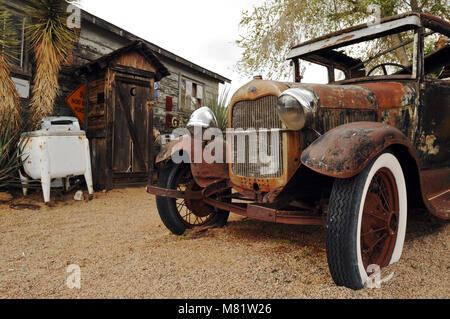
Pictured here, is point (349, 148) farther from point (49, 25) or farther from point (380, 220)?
point (49, 25)

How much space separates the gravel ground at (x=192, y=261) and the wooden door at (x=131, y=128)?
238 centimetres

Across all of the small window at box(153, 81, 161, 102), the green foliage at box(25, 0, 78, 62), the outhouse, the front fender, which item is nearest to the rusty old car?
the front fender

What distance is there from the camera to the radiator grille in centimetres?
218

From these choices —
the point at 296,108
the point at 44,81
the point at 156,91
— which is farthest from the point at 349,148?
the point at 156,91

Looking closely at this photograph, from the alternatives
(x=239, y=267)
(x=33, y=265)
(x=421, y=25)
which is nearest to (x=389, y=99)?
(x=421, y=25)

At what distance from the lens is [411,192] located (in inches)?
90.7

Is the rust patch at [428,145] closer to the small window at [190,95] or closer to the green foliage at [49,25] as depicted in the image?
the green foliage at [49,25]

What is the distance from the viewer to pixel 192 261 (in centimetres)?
214

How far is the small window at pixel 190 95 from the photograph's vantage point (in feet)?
32.5

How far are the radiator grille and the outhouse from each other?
3.79 meters

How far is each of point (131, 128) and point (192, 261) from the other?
430 cm

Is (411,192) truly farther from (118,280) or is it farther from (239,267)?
(118,280)

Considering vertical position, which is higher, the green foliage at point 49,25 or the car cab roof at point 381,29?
the green foliage at point 49,25

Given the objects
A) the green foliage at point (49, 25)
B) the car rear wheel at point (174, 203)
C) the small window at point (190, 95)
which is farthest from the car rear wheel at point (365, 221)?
the small window at point (190, 95)
